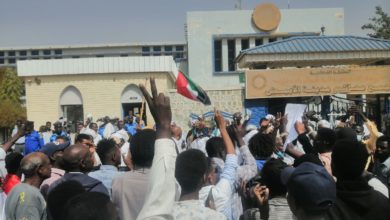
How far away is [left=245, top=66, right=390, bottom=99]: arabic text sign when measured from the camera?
18578 mm

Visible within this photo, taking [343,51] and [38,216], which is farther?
[343,51]

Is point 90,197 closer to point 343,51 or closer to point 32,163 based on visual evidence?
point 32,163

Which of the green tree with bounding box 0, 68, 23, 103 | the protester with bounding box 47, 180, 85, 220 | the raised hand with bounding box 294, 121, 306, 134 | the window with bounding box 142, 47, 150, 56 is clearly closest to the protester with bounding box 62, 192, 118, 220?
the protester with bounding box 47, 180, 85, 220

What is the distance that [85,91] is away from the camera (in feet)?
112

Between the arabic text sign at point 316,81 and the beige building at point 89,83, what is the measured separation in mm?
15796

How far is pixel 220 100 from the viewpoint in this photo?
2302 centimetres

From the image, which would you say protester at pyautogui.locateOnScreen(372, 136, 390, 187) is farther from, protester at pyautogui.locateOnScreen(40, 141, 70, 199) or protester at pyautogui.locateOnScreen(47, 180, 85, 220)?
protester at pyautogui.locateOnScreen(47, 180, 85, 220)

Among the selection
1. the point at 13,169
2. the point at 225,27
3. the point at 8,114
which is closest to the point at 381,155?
the point at 13,169

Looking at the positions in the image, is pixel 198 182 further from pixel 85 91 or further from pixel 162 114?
pixel 85 91

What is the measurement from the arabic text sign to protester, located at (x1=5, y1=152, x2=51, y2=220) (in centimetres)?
1366

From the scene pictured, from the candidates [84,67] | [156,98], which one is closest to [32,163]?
[156,98]

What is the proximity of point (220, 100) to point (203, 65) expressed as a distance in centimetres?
2080

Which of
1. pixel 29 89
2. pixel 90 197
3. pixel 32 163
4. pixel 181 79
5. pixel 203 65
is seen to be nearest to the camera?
pixel 90 197

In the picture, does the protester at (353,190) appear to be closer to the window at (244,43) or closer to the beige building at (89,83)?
the beige building at (89,83)
